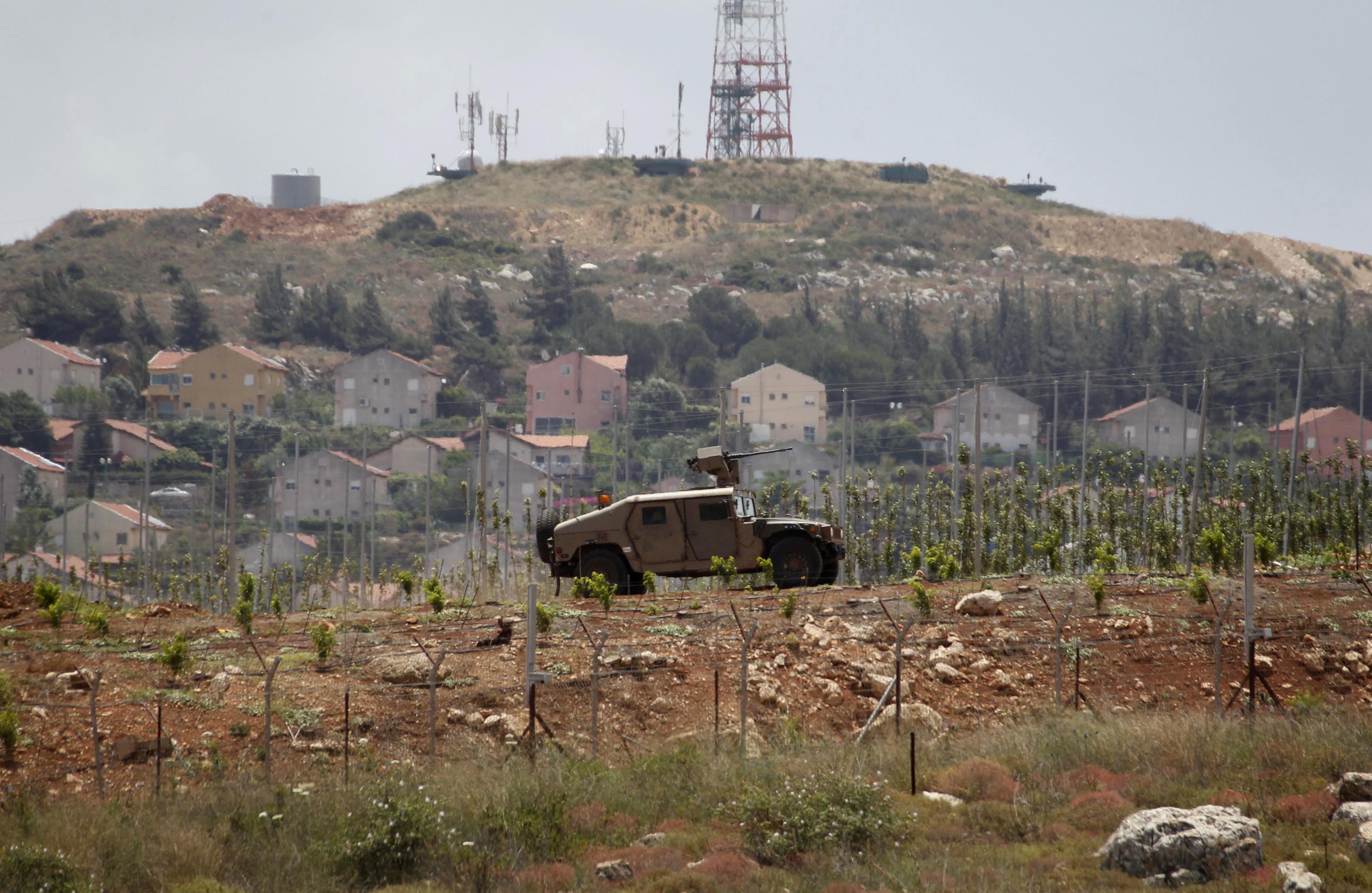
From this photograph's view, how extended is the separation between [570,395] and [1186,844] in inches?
3063

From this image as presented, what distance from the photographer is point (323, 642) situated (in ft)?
52.2

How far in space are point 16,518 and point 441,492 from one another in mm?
21766

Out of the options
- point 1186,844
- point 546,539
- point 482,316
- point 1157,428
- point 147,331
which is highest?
point 482,316

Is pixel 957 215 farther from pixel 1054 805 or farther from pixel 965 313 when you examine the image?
pixel 1054 805

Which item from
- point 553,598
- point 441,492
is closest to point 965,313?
point 441,492

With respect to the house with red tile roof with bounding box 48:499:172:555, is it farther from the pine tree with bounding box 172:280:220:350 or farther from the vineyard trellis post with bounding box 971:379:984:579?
the vineyard trellis post with bounding box 971:379:984:579

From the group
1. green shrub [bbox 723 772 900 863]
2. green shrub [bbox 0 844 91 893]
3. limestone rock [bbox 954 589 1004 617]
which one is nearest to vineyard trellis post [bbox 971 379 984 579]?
limestone rock [bbox 954 589 1004 617]

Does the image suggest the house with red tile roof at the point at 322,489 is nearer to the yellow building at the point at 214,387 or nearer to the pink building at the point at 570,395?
the pink building at the point at 570,395

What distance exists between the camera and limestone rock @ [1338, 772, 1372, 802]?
37.7ft

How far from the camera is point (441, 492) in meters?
68.7

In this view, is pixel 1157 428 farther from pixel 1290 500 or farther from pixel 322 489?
pixel 322 489

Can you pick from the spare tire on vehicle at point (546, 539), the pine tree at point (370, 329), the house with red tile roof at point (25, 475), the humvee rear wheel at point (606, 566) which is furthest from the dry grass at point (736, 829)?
the pine tree at point (370, 329)

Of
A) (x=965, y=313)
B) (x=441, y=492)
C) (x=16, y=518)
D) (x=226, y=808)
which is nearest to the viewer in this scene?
(x=226, y=808)

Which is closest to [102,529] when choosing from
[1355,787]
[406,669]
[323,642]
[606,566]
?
[606,566]
